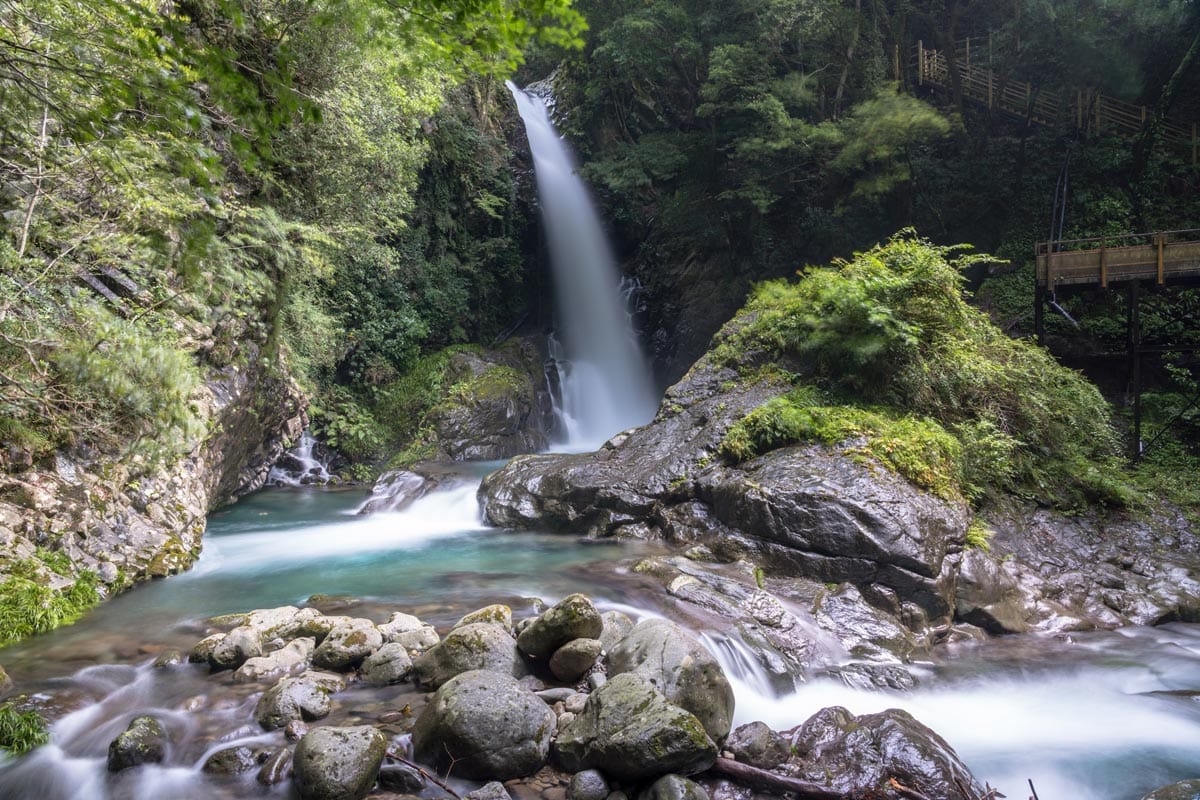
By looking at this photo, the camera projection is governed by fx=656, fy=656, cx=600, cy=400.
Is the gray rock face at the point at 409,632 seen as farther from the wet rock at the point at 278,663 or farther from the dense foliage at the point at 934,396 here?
the dense foliage at the point at 934,396

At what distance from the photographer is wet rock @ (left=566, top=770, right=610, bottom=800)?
11.3ft

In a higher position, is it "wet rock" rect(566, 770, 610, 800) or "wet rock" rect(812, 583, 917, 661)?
"wet rock" rect(566, 770, 610, 800)

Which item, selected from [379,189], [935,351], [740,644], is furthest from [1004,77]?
[740,644]

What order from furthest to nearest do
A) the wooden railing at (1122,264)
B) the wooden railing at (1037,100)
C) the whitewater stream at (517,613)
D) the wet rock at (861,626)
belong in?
the wooden railing at (1037,100)
the wooden railing at (1122,264)
the wet rock at (861,626)
the whitewater stream at (517,613)

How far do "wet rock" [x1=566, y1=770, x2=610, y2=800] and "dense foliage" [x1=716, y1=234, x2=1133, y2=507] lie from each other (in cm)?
550

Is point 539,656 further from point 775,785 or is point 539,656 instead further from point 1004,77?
point 1004,77

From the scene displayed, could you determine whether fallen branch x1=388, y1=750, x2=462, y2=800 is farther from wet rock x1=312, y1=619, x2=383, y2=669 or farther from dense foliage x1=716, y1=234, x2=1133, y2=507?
dense foliage x1=716, y1=234, x2=1133, y2=507

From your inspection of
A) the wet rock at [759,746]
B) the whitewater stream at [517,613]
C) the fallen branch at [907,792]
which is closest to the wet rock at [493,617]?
the whitewater stream at [517,613]

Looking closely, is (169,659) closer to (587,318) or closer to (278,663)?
(278,663)

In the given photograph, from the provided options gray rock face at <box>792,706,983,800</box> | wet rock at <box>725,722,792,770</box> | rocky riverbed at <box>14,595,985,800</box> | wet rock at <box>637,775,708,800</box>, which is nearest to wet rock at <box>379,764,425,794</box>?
rocky riverbed at <box>14,595,985,800</box>

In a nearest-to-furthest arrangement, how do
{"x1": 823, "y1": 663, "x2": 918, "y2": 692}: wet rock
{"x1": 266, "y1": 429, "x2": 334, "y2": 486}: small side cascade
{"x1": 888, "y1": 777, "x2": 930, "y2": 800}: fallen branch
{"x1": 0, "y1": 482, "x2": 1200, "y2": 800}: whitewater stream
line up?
{"x1": 888, "y1": 777, "x2": 930, "y2": 800}: fallen branch < {"x1": 0, "y1": 482, "x2": 1200, "y2": 800}: whitewater stream < {"x1": 823, "y1": 663, "x2": 918, "y2": 692}: wet rock < {"x1": 266, "y1": 429, "x2": 334, "y2": 486}: small side cascade

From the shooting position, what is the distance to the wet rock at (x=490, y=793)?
337cm

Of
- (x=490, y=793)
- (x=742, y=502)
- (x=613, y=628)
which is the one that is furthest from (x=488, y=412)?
(x=490, y=793)

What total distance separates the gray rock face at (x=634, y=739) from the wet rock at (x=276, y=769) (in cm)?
147
